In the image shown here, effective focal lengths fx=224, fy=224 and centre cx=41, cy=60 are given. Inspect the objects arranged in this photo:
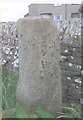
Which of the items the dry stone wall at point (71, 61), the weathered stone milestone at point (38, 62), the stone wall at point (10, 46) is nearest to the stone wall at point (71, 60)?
the dry stone wall at point (71, 61)

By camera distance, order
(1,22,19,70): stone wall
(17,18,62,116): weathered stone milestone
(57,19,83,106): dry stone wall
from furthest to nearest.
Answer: (1,22,19,70): stone wall, (57,19,83,106): dry stone wall, (17,18,62,116): weathered stone milestone

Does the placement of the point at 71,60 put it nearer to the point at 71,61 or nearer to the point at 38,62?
the point at 71,61

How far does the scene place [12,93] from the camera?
3461mm

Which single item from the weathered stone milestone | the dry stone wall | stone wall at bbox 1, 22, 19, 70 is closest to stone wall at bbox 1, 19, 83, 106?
the dry stone wall

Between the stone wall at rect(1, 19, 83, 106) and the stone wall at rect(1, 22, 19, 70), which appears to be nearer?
the stone wall at rect(1, 19, 83, 106)

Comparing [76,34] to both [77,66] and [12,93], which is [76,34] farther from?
[12,93]

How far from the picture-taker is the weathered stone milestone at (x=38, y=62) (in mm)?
2729

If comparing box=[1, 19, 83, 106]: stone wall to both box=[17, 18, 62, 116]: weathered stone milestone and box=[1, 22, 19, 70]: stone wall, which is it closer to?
box=[17, 18, 62, 116]: weathered stone milestone

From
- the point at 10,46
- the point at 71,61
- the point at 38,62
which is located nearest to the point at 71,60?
the point at 71,61

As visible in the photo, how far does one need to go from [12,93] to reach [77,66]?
1.09 metres

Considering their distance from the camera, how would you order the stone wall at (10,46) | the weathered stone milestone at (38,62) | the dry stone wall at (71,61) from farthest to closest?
the stone wall at (10,46), the dry stone wall at (71,61), the weathered stone milestone at (38,62)

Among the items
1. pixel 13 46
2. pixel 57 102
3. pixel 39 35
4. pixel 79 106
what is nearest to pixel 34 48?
pixel 39 35

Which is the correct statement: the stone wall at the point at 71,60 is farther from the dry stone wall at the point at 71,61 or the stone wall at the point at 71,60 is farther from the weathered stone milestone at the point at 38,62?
the weathered stone milestone at the point at 38,62

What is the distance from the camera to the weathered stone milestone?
2.73m
